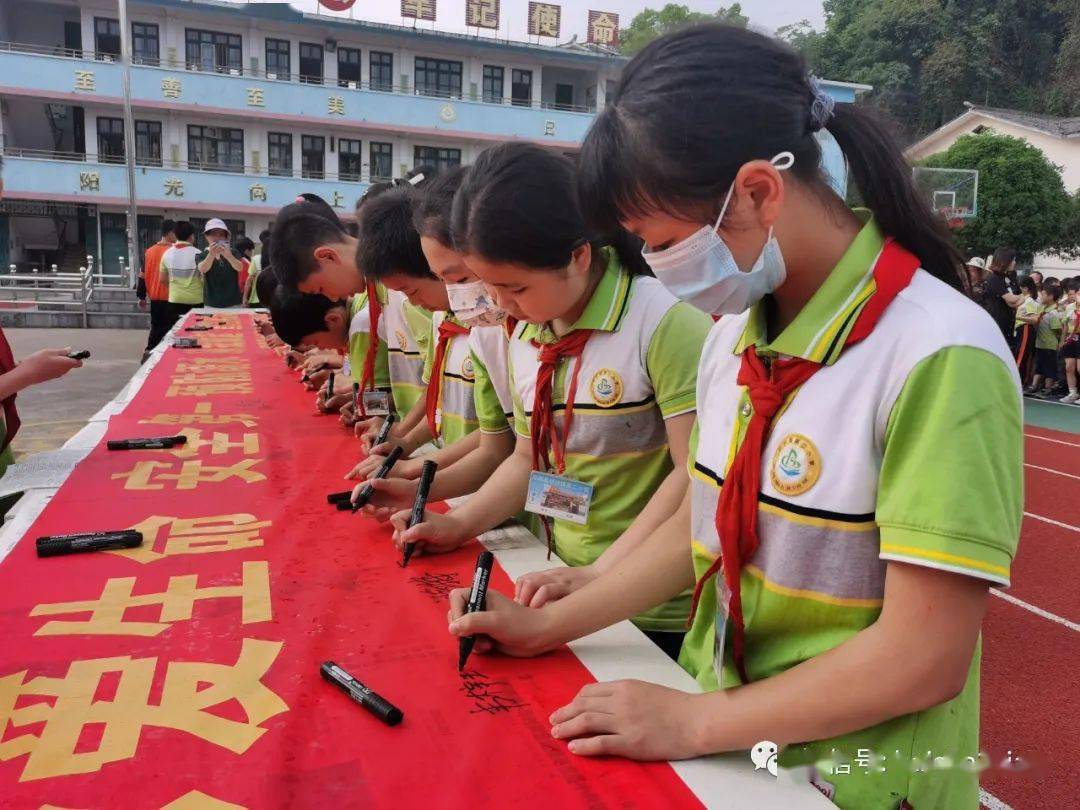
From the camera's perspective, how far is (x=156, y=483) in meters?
2.18

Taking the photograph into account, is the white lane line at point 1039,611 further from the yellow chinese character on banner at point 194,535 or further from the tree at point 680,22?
the tree at point 680,22

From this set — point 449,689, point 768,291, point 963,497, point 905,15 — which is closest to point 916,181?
point 768,291

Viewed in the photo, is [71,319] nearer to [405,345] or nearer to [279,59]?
[279,59]

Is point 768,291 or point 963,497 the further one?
point 768,291

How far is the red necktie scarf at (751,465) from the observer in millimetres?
902

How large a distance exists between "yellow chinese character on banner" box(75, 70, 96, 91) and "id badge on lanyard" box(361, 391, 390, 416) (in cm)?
1747

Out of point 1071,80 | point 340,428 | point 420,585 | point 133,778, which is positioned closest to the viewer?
point 133,778

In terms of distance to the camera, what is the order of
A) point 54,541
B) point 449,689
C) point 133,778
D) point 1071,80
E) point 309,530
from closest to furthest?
1. point 133,778
2. point 449,689
3. point 54,541
4. point 309,530
5. point 1071,80

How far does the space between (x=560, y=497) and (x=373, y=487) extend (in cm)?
48

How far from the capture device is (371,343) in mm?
2852

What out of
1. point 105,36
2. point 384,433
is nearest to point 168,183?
point 105,36

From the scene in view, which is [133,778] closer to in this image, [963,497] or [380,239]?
[963,497]

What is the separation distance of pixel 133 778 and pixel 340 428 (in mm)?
2102

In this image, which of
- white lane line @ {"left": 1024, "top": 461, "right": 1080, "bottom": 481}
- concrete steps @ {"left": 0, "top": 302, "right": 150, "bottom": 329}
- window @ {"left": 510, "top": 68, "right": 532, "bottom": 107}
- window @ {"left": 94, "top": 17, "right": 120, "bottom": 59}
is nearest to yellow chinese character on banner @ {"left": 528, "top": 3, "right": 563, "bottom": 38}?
window @ {"left": 510, "top": 68, "right": 532, "bottom": 107}
